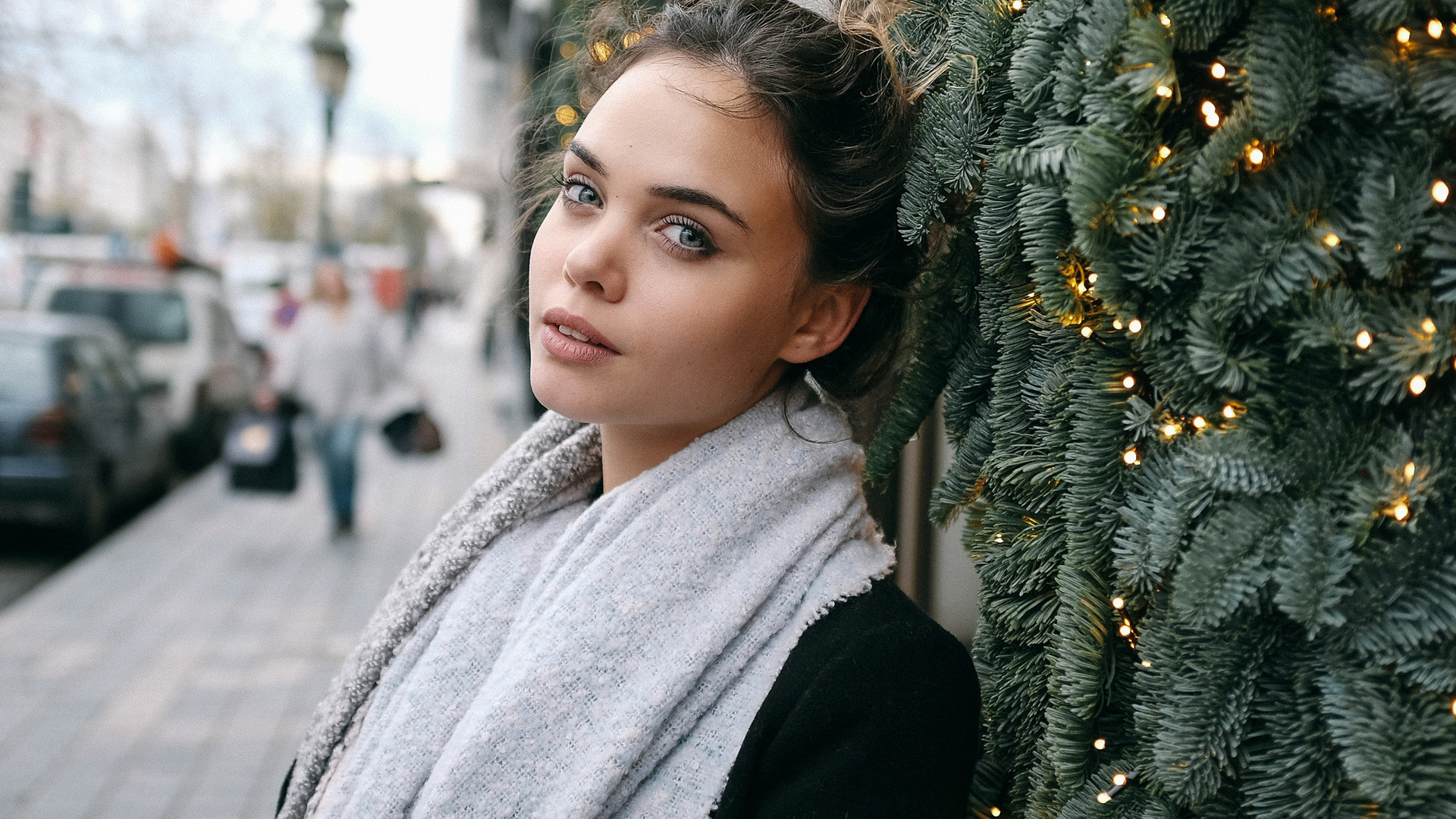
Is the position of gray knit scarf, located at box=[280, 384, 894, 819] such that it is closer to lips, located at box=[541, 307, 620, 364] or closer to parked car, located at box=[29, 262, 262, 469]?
lips, located at box=[541, 307, 620, 364]

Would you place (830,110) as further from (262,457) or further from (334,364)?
(334,364)

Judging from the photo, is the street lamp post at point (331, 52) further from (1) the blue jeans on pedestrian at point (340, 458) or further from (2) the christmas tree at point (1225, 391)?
(2) the christmas tree at point (1225, 391)

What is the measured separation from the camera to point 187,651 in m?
6.20

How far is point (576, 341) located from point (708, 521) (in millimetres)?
291

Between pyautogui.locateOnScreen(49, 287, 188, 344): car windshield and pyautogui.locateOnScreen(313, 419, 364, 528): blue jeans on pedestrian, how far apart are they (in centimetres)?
357

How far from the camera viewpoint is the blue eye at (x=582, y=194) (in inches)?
63.9

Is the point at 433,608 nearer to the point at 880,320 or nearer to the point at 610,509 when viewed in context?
the point at 610,509

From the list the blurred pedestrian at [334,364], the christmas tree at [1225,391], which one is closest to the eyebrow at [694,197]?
the christmas tree at [1225,391]

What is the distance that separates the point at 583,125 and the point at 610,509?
1.73 feet

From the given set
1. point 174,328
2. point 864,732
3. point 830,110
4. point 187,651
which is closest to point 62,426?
point 187,651

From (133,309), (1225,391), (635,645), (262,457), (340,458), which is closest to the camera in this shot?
(1225,391)

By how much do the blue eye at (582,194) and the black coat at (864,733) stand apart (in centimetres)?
→ 66

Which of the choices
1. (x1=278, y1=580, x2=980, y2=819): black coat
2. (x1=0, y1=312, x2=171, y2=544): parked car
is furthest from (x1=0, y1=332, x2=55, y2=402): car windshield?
(x1=278, y1=580, x2=980, y2=819): black coat

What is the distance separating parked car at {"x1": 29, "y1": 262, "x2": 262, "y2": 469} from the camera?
11078 mm
